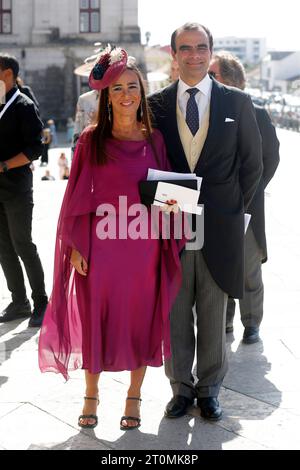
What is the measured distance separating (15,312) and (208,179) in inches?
98.5

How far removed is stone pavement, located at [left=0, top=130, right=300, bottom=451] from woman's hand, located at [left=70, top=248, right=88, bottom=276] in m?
0.77

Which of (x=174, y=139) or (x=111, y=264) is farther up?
(x=174, y=139)

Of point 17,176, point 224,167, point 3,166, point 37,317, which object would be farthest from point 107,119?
point 37,317

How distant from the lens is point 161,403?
164 inches

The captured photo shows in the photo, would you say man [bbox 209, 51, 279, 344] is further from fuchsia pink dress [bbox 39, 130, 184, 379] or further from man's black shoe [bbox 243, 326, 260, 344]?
fuchsia pink dress [bbox 39, 130, 184, 379]

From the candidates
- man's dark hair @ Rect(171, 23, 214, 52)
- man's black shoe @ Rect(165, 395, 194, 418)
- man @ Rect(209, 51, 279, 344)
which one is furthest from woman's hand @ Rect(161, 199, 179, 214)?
man @ Rect(209, 51, 279, 344)

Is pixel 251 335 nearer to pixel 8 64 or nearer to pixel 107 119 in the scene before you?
pixel 107 119

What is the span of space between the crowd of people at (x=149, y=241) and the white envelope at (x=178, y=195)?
4 centimetres

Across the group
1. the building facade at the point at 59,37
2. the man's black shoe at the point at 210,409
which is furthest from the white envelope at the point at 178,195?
the building facade at the point at 59,37

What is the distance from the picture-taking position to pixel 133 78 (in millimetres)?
3762

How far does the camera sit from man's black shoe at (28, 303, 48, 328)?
5.59 m

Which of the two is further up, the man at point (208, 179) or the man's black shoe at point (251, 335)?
the man at point (208, 179)

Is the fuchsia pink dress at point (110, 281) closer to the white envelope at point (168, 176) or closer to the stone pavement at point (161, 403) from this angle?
the white envelope at point (168, 176)

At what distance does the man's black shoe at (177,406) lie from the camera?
3.94 m
